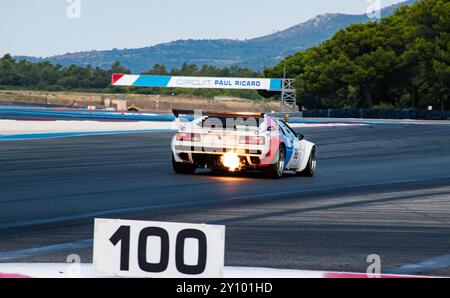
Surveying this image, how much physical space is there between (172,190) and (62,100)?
11559cm

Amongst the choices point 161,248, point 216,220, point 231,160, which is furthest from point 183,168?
point 161,248

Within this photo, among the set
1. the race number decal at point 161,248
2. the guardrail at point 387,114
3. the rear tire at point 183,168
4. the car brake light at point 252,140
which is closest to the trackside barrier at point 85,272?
the race number decal at point 161,248

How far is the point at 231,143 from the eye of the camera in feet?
55.7

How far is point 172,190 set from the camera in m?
14.6

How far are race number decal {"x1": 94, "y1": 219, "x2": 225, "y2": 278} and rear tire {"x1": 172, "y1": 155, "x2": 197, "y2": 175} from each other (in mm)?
Answer: 11469

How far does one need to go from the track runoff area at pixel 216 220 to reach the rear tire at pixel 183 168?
10.8 inches

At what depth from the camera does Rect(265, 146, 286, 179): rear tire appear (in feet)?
56.7

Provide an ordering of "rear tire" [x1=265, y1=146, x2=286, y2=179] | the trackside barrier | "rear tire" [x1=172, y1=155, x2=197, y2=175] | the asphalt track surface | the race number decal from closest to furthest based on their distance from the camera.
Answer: the race number decal < the trackside barrier < the asphalt track surface < "rear tire" [x1=265, y1=146, x2=286, y2=179] < "rear tire" [x1=172, y1=155, x2=197, y2=175]

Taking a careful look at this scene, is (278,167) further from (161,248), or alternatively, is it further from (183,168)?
(161,248)

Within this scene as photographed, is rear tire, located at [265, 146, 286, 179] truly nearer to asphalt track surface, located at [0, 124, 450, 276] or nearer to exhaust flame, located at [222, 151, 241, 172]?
asphalt track surface, located at [0, 124, 450, 276]

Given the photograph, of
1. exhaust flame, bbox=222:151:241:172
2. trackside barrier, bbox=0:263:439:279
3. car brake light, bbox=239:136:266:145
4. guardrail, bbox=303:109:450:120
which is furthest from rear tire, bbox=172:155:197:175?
guardrail, bbox=303:109:450:120

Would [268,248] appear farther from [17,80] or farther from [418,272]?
[17,80]
